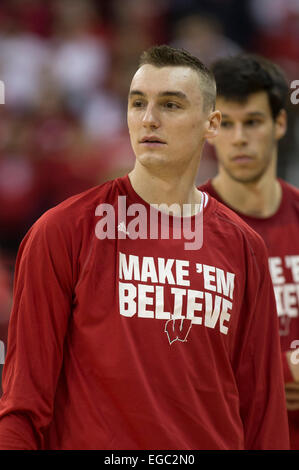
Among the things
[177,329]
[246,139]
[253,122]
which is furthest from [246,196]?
[177,329]

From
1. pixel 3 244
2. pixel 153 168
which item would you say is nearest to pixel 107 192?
pixel 153 168

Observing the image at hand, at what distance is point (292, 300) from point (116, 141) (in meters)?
2.93

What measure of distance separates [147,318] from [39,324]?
1.10 feet

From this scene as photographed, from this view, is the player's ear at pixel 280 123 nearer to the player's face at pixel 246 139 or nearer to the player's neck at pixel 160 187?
the player's face at pixel 246 139

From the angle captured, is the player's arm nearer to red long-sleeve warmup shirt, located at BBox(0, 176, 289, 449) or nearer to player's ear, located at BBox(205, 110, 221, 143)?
red long-sleeve warmup shirt, located at BBox(0, 176, 289, 449)

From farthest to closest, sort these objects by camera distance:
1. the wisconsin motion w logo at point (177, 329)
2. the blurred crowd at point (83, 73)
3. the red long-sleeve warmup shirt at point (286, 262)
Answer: the blurred crowd at point (83, 73)
the red long-sleeve warmup shirt at point (286, 262)
the wisconsin motion w logo at point (177, 329)

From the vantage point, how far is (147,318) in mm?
2504

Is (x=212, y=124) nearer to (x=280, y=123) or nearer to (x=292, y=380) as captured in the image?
(x=292, y=380)

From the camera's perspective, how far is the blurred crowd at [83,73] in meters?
5.89

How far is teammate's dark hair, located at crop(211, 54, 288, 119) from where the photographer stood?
388 centimetres

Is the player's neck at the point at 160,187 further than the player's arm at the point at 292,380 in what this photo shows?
No

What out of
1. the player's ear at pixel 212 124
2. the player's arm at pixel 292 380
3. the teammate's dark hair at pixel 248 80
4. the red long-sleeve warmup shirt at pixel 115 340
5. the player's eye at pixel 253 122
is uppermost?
the teammate's dark hair at pixel 248 80

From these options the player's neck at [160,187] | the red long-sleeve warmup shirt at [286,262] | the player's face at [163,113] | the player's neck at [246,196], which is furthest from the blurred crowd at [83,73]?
the player's face at [163,113]

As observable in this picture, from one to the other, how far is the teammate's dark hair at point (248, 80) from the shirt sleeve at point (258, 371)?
130 cm
